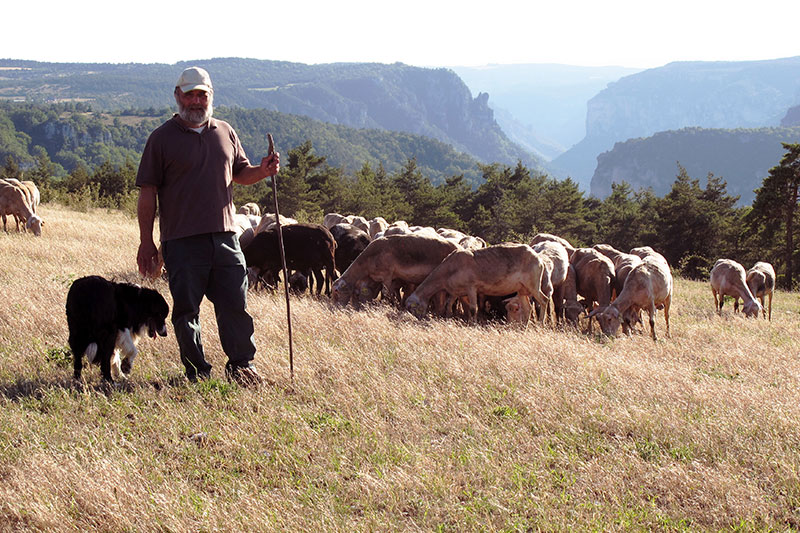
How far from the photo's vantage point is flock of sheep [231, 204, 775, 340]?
1076cm

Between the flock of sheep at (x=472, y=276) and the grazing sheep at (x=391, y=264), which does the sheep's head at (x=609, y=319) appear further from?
the grazing sheep at (x=391, y=264)

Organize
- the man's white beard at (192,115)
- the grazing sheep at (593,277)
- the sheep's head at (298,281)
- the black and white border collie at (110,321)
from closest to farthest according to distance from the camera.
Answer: the man's white beard at (192,115) < the black and white border collie at (110,321) < the grazing sheep at (593,277) < the sheep's head at (298,281)

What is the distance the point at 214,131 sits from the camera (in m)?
5.56

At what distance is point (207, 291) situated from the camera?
577 cm

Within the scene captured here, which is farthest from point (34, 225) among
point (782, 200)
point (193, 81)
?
point (782, 200)

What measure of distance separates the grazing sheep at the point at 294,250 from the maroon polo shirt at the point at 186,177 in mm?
6878

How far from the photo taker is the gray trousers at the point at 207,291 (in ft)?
18.0

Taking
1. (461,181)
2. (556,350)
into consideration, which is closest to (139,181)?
(556,350)

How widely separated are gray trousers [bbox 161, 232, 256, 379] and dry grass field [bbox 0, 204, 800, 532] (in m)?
0.34

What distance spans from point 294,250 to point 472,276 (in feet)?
13.3

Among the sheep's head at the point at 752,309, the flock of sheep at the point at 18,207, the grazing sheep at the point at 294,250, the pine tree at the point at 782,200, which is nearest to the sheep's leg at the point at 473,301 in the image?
the grazing sheep at the point at 294,250

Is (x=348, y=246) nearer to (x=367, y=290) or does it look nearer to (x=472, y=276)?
(x=367, y=290)

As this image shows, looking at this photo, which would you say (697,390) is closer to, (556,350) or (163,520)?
(556,350)

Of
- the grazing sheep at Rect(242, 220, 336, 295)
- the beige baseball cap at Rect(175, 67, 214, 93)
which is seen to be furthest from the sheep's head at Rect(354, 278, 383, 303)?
the beige baseball cap at Rect(175, 67, 214, 93)
